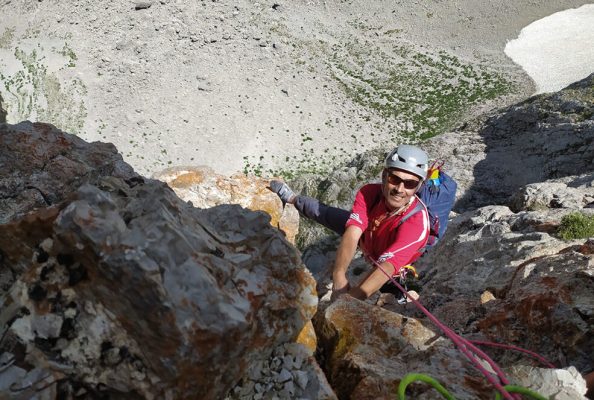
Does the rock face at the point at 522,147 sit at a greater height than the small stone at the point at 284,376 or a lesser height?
lesser

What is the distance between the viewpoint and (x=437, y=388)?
168 inches

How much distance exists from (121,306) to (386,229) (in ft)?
16.8

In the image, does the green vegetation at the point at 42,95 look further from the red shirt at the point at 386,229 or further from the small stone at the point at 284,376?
the small stone at the point at 284,376

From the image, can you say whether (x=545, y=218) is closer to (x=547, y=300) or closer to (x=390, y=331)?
(x=547, y=300)

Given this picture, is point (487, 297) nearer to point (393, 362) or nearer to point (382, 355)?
point (382, 355)

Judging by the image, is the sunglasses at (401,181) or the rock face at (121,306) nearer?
the rock face at (121,306)

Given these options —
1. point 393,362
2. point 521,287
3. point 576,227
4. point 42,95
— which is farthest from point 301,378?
point 42,95

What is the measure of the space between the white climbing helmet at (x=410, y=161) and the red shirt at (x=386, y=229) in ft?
1.78

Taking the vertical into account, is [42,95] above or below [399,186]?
below

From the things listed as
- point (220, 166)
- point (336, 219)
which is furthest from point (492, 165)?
point (220, 166)

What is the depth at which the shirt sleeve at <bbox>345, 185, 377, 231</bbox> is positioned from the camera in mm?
7848

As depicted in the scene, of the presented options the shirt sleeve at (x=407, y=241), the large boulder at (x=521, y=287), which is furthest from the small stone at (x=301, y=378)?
the shirt sleeve at (x=407, y=241)

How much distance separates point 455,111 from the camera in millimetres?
36562

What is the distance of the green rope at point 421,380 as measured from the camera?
A: 4.17m
